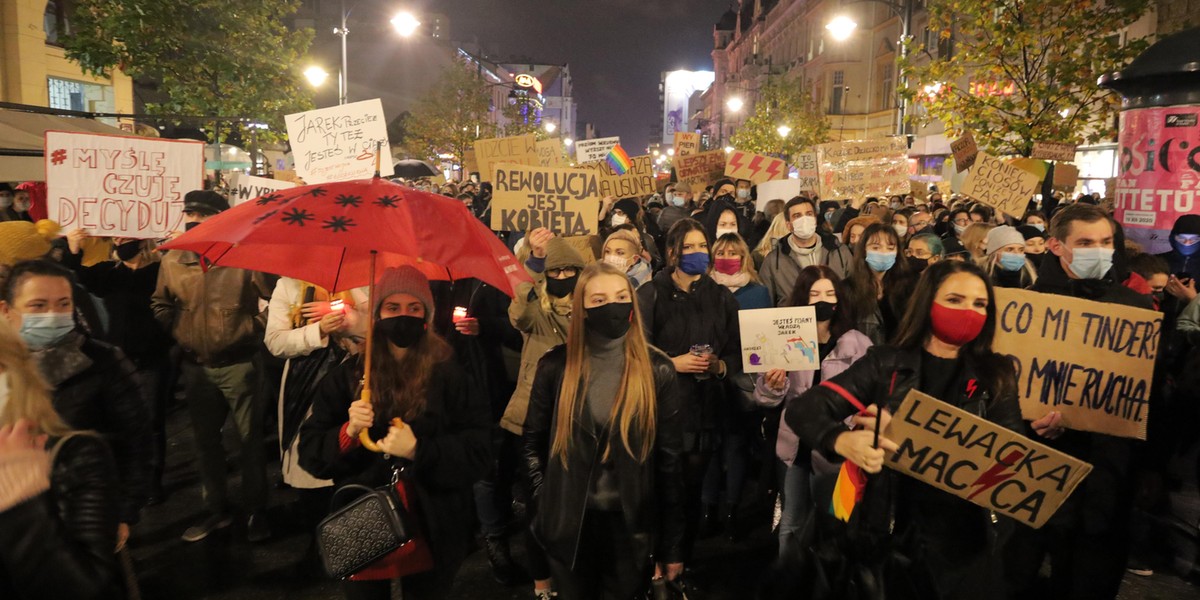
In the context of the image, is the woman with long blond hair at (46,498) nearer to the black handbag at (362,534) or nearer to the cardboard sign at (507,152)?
the black handbag at (362,534)

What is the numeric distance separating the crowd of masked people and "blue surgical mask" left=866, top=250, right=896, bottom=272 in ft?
0.06

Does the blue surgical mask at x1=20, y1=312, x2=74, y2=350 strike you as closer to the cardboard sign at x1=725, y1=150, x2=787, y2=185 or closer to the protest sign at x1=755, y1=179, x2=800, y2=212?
the protest sign at x1=755, y1=179, x2=800, y2=212

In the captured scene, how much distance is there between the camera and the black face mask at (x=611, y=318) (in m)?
3.53

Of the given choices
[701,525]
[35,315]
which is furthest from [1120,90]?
[35,315]

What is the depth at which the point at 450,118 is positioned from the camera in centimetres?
4700

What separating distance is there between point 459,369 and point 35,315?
5.30 feet

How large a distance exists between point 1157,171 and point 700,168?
6834 mm

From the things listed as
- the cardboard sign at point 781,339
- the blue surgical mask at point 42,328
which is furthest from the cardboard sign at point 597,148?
the blue surgical mask at point 42,328

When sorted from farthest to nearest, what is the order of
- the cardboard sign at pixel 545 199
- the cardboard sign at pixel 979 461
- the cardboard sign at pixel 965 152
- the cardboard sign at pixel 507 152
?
the cardboard sign at pixel 965 152, the cardboard sign at pixel 507 152, the cardboard sign at pixel 545 199, the cardboard sign at pixel 979 461

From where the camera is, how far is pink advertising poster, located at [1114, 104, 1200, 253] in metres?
8.30

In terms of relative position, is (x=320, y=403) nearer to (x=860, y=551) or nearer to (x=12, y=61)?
(x=860, y=551)

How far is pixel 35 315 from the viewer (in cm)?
329

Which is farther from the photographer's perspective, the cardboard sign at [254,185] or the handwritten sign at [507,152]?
the handwritten sign at [507,152]

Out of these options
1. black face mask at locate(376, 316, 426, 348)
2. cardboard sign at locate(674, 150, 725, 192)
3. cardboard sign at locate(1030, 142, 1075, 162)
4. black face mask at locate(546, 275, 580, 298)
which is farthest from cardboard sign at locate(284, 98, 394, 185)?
cardboard sign at locate(1030, 142, 1075, 162)
